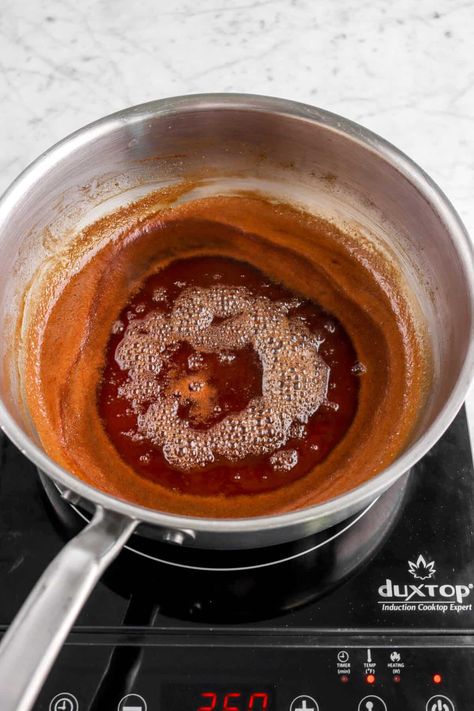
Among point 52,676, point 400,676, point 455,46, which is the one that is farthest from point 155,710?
point 455,46

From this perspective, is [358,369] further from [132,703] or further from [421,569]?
[132,703]

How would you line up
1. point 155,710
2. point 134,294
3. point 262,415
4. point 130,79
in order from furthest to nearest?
point 130,79
point 134,294
point 262,415
point 155,710

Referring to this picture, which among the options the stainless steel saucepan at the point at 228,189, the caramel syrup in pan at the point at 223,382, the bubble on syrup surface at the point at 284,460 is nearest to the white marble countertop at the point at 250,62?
the stainless steel saucepan at the point at 228,189

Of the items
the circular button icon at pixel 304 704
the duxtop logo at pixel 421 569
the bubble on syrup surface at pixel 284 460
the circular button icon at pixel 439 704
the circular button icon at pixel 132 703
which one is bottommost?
the circular button icon at pixel 132 703

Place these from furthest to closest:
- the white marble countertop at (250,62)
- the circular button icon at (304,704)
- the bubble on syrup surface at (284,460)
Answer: the white marble countertop at (250,62) < the bubble on syrup surface at (284,460) < the circular button icon at (304,704)

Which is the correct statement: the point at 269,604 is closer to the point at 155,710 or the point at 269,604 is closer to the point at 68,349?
the point at 155,710

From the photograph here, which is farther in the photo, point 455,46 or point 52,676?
point 455,46

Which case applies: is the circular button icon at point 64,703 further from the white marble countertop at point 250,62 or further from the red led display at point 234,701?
the white marble countertop at point 250,62
